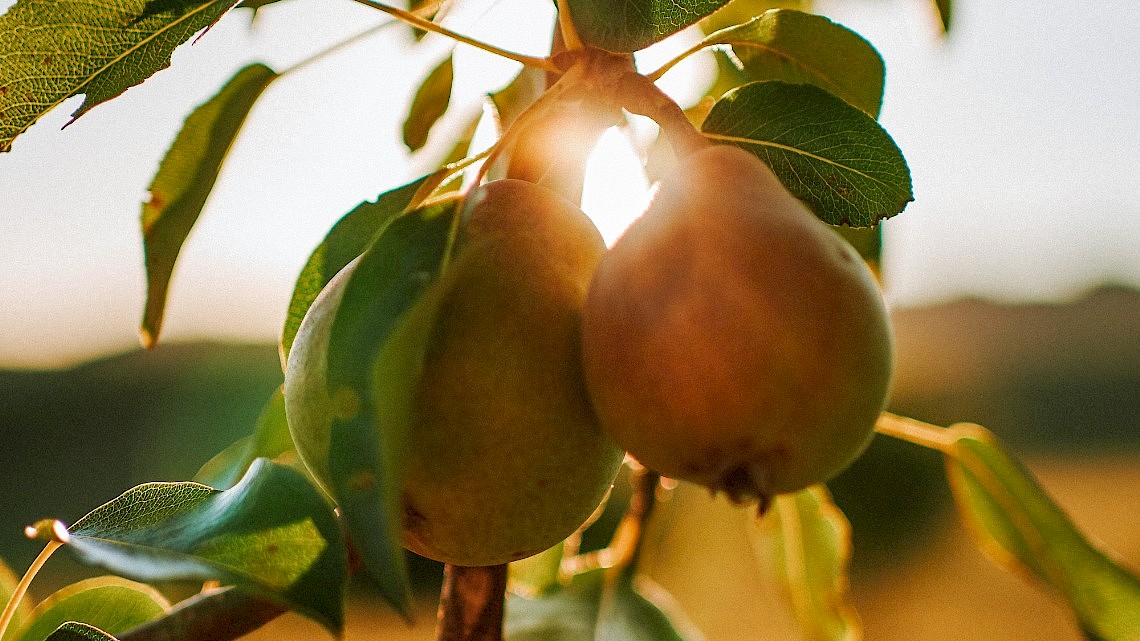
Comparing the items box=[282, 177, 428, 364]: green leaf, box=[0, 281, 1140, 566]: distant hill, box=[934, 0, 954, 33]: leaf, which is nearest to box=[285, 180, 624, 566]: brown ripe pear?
box=[282, 177, 428, 364]: green leaf

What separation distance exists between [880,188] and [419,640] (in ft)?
10.2

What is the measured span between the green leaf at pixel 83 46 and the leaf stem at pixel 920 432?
619 mm

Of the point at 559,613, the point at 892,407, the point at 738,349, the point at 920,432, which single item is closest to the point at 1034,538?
the point at 920,432

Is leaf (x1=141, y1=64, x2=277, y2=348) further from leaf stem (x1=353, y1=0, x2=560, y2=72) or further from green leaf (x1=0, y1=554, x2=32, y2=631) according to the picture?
green leaf (x1=0, y1=554, x2=32, y2=631)

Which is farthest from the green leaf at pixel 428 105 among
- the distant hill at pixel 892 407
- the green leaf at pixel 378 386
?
the distant hill at pixel 892 407

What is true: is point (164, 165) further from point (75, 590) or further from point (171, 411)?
point (171, 411)

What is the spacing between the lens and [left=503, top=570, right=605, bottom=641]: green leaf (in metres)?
0.69

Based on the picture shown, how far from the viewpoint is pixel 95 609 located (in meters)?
0.58

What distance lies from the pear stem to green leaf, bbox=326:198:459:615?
189 millimetres

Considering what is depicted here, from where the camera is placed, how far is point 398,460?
29 cm

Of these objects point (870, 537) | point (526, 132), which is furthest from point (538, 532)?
point (870, 537)

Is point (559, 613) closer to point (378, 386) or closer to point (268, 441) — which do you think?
point (268, 441)

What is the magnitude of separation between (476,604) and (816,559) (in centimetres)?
53

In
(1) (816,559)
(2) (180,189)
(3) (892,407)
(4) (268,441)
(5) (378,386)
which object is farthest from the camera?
(3) (892,407)
